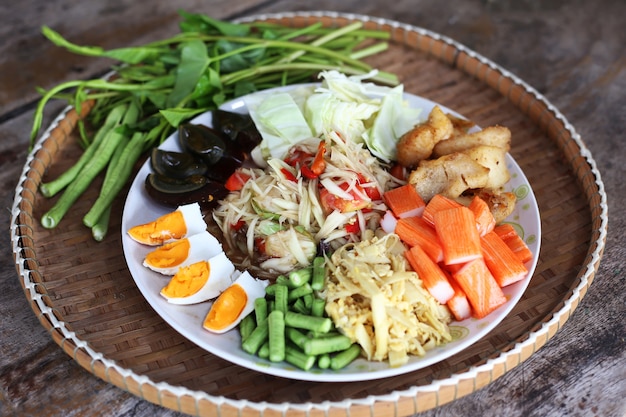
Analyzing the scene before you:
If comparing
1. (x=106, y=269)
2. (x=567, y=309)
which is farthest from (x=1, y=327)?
(x=567, y=309)

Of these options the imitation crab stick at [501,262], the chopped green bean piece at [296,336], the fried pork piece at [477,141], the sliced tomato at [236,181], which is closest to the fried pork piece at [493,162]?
the fried pork piece at [477,141]

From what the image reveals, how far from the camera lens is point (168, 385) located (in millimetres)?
2551

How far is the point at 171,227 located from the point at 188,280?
1.21ft

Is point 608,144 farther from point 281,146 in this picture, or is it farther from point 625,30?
point 281,146

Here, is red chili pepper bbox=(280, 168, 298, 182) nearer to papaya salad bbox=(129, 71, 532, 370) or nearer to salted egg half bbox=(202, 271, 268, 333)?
papaya salad bbox=(129, 71, 532, 370)

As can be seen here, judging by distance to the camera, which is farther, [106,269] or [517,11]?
[517,11]

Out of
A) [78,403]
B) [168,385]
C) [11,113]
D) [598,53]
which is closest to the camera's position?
[168,385]

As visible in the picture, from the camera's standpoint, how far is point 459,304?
2758mm

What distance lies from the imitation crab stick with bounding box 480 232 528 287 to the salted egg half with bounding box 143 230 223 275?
4.11 ft

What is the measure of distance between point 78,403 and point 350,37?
306cm

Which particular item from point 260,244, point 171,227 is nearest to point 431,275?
point 260,244

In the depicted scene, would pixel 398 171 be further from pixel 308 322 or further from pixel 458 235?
pixel 308 322

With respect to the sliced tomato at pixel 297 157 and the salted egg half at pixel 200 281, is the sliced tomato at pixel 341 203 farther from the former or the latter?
the salted egg half at pixel 200 281

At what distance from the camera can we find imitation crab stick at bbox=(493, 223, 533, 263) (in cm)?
295
